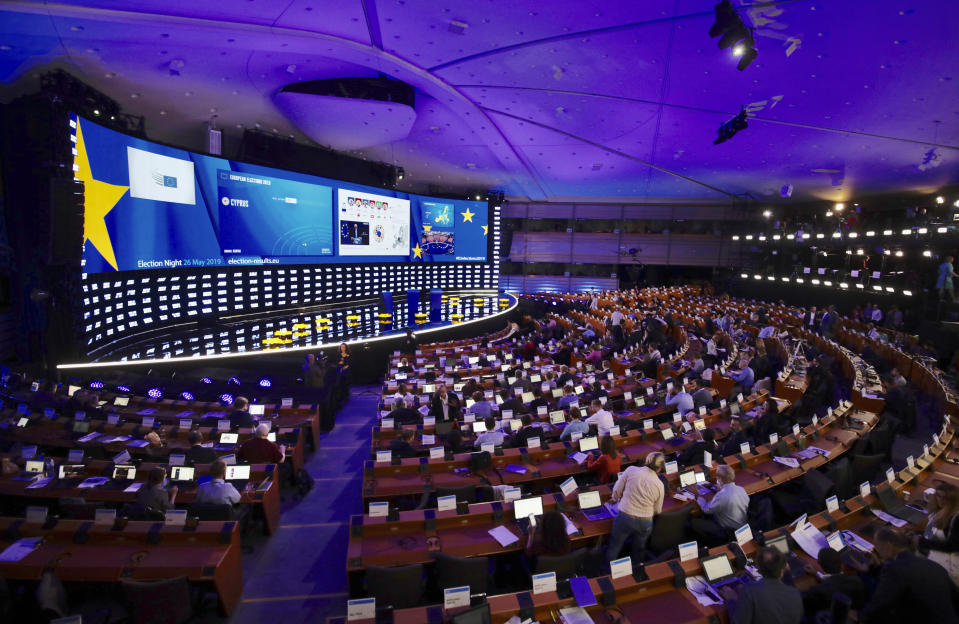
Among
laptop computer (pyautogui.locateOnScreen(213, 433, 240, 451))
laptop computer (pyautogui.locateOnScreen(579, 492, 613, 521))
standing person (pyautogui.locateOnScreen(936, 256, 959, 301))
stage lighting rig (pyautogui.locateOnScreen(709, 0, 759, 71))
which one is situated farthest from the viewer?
standing person (pyautogui.locateOnScreen(936, 256, 959, 301))

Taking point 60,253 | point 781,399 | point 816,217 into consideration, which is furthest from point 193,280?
point 816,217

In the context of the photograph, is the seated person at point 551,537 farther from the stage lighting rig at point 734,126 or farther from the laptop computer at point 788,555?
the stage lighting rig at point 734,126

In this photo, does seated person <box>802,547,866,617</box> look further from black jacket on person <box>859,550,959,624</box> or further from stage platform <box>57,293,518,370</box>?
stage platform <box>57,293,518,370</box>

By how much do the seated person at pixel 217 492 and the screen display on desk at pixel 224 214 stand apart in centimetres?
841

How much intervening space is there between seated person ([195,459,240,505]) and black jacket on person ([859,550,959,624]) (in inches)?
227

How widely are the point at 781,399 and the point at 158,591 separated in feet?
35.4

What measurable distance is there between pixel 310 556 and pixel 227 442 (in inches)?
95.3

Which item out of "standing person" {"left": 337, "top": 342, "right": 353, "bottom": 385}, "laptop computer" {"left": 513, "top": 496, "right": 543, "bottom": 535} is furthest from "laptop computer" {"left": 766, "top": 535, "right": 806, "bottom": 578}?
"standing person" {"left": 337, "top": 342, "right": 353, "bottom": 385}

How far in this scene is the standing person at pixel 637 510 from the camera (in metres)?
4.62

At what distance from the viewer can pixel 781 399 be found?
32.4 feet

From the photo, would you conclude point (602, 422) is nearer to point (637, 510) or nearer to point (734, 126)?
point (637, 510)

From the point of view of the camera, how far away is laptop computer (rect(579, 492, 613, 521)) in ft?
16.5

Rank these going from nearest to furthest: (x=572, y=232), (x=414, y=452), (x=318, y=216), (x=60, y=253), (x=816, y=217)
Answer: (x=414, y=452), (x=60, y=253), (x=318, y=216), (x=816, y=217), (x=572, y=232)

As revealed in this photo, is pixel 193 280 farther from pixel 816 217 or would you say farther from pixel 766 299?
pixel 816 217
